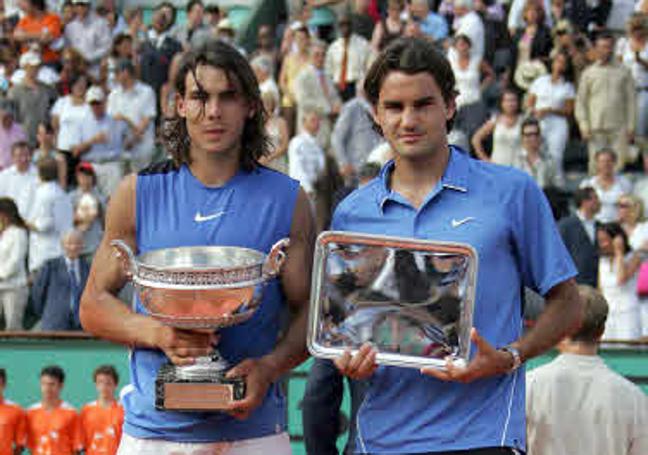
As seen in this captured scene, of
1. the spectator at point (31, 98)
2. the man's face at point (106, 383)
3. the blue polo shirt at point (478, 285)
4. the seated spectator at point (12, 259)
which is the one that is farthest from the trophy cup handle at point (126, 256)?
the spectator at point (31, 98)

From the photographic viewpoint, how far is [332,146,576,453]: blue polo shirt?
3697 millimetres

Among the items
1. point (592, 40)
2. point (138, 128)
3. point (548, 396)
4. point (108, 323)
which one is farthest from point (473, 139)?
point (108, 323)

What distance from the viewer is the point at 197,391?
3.82m

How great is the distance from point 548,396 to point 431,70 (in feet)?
5.57

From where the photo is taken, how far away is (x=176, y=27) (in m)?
17.6

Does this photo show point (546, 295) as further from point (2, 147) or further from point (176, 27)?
point (176, 27)

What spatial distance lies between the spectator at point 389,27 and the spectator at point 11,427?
21.8 feet

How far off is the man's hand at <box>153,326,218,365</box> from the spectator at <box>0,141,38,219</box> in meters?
9.58

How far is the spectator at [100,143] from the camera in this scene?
14617mm

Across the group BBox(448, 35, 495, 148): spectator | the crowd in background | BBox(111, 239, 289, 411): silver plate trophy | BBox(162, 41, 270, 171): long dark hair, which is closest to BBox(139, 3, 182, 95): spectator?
the crowd in background

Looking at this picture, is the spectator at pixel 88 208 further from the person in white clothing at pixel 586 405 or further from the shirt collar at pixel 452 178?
the shirt collar at pixel 452 178

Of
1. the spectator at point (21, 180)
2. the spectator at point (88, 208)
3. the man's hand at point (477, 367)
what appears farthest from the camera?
the spectator at point (21, 180)

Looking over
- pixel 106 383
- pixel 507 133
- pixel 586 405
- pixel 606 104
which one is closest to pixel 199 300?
pixel 586 405

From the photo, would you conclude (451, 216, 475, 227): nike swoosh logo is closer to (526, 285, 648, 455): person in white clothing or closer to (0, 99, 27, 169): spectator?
(526, 285, 648, 455): person in white clothing
